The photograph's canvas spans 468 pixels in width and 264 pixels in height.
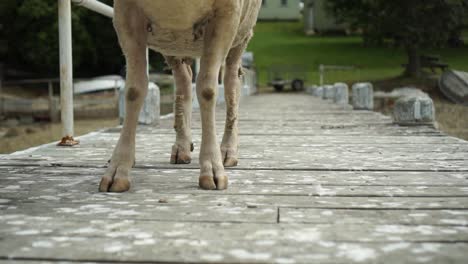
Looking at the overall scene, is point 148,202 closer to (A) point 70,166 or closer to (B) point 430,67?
(A) point 70,166

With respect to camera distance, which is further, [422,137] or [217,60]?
[422,137]

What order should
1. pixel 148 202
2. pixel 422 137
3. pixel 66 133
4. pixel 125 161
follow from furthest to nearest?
pixel 422 137 → pixel 66 133 → pixel 125 161 → pixel 148 202

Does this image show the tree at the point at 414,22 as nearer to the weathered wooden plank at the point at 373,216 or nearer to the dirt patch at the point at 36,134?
the dirt patch at the point at 36,134

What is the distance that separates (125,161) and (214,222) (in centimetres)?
90

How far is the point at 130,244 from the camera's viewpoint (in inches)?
77.2

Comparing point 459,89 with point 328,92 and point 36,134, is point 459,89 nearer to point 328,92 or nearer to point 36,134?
point 328,92

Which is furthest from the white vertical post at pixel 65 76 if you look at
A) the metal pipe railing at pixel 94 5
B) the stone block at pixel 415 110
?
the stone block at pixel 415 110

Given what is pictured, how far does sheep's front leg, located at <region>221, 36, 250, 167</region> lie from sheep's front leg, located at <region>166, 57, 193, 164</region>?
276mm

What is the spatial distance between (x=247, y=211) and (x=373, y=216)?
0.52 m

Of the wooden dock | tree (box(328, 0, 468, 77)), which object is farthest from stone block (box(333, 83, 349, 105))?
tree (box(328, 0, 468, 77))

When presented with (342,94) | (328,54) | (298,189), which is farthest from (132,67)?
(328,54)

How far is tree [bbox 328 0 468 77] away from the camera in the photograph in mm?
23234

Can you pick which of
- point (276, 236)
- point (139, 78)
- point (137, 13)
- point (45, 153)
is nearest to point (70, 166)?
point (45, 153)

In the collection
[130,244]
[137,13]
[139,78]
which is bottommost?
[130,244]
